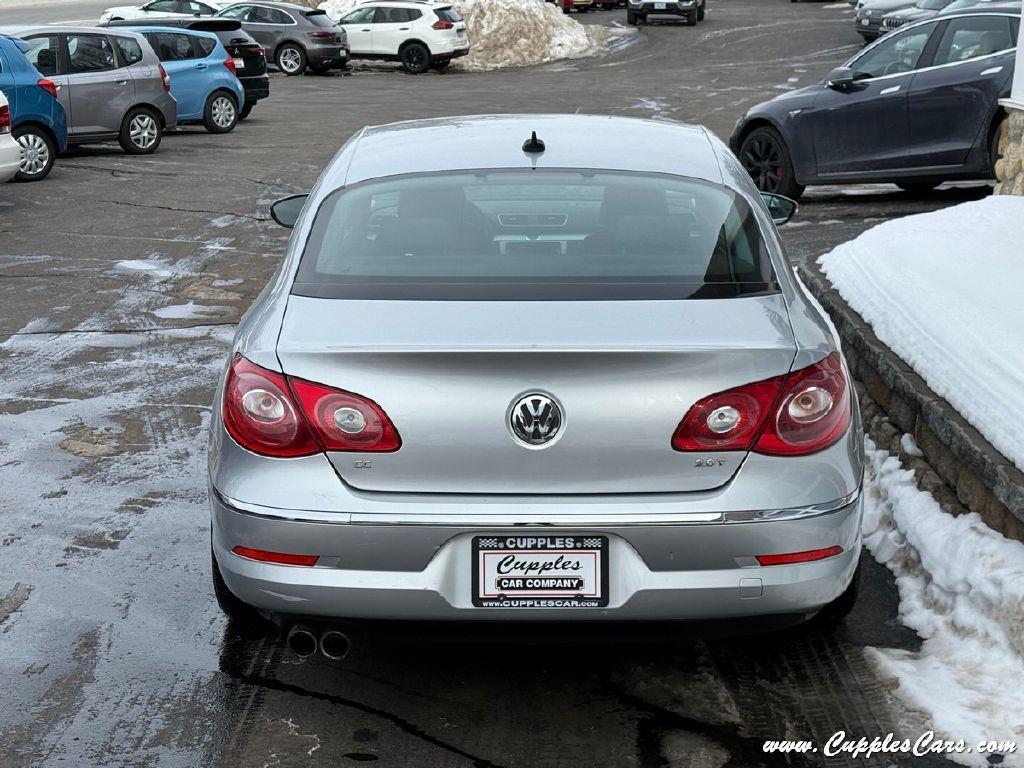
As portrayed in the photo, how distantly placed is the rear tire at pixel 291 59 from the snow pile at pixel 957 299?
84.9 ft

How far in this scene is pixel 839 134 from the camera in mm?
13367

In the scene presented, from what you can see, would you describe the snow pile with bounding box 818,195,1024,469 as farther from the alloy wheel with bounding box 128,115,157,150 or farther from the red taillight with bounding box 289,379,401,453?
the alloy wheel with bounding box 128,115,157,150

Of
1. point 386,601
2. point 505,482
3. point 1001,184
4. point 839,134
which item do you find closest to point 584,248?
point 505,482

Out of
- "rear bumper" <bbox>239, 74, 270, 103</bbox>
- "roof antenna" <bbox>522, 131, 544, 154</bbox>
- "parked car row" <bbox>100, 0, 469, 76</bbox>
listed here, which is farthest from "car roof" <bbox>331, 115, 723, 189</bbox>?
"parked car row" <bbox>100, 0, 469, 76</bbox>

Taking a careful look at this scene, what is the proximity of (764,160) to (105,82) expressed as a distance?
29.0ft

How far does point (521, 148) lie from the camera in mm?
4711

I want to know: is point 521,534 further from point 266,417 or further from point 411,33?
point 411,33

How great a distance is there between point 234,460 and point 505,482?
0.73m

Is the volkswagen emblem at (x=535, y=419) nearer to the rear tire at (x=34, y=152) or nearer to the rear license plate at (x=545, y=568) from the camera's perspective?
the rear license plate at (x=545, y=568)

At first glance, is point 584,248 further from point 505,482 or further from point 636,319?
point 505,482

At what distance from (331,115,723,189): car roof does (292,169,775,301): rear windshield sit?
3.4 inches

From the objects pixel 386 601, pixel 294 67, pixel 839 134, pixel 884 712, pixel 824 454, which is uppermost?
pixel 824 454

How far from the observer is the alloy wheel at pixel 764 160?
13.9 meters

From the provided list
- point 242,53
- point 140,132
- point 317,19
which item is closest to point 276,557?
point 140,132
